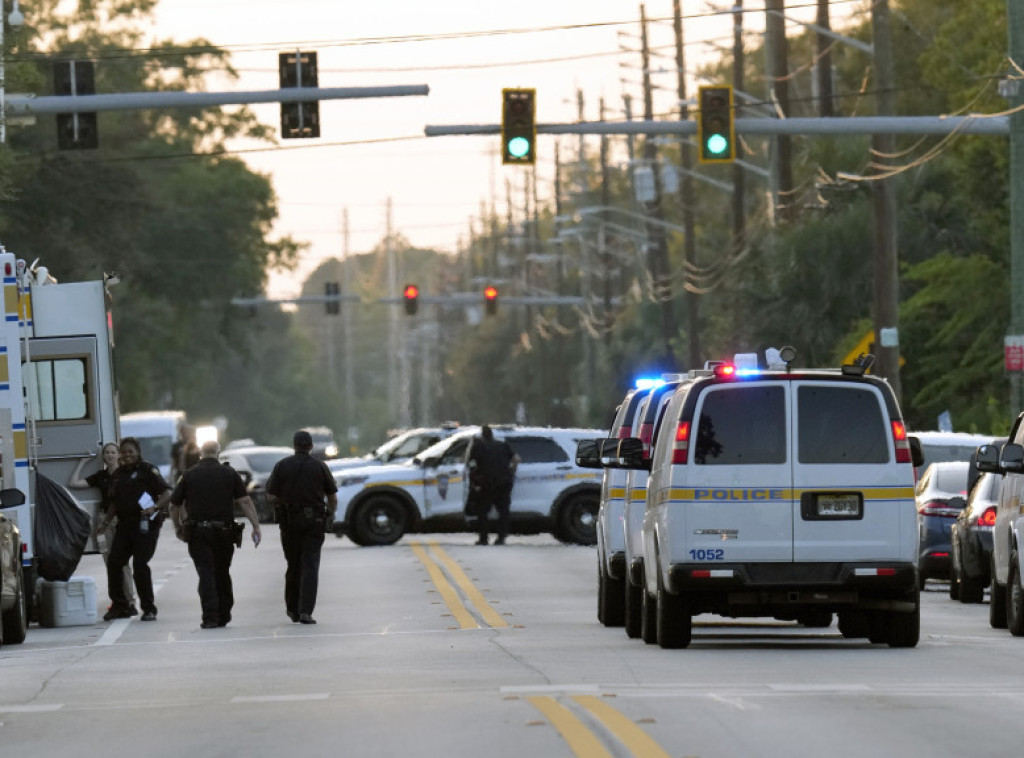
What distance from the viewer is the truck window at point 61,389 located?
2817 centimetres

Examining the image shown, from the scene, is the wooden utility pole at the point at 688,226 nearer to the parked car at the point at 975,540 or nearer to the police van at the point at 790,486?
the parked car at the point at 975,540

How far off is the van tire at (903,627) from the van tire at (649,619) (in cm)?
165

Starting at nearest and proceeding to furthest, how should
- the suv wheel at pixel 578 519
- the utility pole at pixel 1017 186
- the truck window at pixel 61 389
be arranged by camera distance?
the truck window at pixel 61 389, the utility pole at pixel 1017 186, the suv wheel at pixel 578 519

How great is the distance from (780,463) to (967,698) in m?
3.76

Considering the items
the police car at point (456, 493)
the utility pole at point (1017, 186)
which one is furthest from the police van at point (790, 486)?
the police car at point (456, 493)

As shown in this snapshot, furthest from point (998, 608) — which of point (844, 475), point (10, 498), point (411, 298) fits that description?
point (411, 298)

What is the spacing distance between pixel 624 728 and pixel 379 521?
87.7 feet

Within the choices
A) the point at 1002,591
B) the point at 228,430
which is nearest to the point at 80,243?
the point at 1002,591

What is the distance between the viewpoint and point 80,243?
2506 inches

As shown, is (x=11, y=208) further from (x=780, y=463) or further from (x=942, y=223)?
(x=780, y=463)

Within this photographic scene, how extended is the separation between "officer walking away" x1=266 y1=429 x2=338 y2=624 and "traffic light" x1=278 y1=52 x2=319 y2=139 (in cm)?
933

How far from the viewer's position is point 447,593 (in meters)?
26.9

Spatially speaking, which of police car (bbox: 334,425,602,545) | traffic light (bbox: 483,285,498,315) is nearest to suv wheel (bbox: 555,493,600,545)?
police car (bbox: 334,425,602,545)

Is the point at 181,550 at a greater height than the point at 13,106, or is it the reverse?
the point at 13,106
